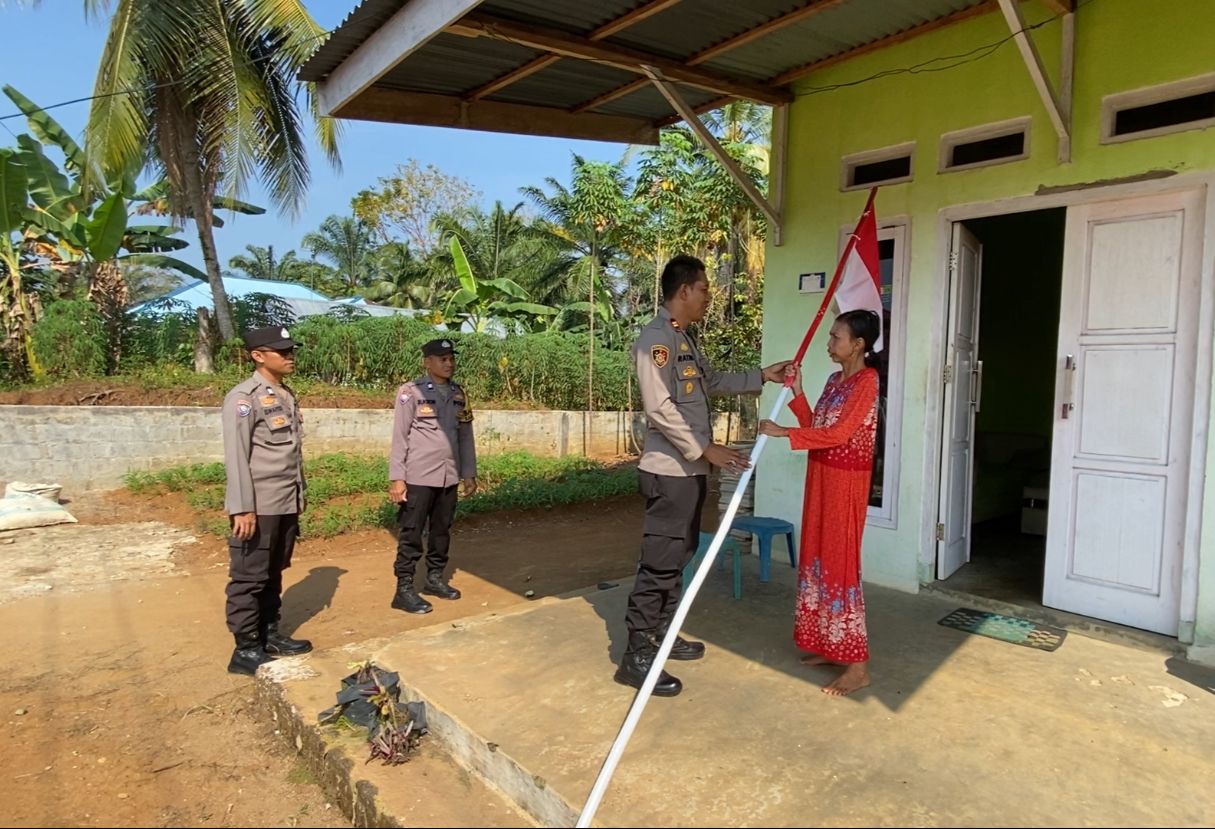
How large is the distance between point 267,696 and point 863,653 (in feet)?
9.13

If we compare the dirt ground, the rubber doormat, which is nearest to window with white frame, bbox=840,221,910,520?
the rubber doormat

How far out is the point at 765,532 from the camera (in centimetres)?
482

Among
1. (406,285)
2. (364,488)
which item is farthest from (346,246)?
(364,488)

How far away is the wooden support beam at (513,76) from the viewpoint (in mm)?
4699

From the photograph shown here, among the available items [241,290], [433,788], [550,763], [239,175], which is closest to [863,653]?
[550,763]

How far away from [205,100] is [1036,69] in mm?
11374

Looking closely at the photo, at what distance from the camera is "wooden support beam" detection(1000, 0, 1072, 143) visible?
3.47 metres

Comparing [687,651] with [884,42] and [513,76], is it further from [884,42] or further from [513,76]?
[884,42]

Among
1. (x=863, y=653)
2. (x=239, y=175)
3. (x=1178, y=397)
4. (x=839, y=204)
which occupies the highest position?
(x=239, y=175)

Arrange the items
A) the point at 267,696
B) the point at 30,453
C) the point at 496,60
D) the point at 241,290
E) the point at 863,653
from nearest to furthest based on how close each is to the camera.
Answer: the point at 863,653 → the point at 267,696 → the point at 496,60 → the point at 30,453 → the point at 241,290

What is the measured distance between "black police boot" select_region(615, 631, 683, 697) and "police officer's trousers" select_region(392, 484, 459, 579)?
7.22 feet

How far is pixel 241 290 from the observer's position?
20.0m

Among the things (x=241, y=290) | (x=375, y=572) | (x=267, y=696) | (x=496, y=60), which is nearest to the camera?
(x=267, y=696)

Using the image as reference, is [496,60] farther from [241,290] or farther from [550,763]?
[241,290]
